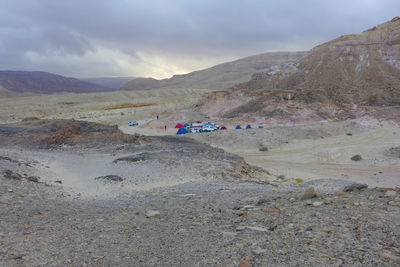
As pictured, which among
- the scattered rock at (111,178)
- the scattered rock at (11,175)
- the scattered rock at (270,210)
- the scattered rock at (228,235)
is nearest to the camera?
the scattered rock at (228,235)

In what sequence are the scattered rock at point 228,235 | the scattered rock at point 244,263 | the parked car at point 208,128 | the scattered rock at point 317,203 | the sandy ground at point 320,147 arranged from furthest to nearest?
1. the parked car at point 208,128
2. the sandy ground at point 320,147
3. the scattered rock at point 317,203
4. the scattered rock at point 228,235
5. the scattered rock at point 244,263

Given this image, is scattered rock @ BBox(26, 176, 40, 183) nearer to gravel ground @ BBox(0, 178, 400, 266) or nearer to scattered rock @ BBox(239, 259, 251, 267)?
gravel ground @ BBox(0, 178, 400, 266)

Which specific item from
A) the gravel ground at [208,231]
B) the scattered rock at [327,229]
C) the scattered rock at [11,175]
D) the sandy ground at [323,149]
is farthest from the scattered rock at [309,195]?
the sandy ground at [323,149]

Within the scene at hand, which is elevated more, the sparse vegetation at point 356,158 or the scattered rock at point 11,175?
the scattered rock at point 11,175

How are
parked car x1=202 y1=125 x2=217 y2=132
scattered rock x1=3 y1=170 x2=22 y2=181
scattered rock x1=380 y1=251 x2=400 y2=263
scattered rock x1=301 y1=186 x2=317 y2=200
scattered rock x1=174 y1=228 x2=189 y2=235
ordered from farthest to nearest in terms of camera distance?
parked car x1=202 y1=125 x2=217 y2=132 → scattered rock x1=3 y1=170 x2=22 y2=181 → scattered rock x1=301 y1=186 x2=317 y2=200 → scattered rock x1=174 y1=228 x2=189 y2=235 → scattered rock x1=380 y1=251 x2=400 y2=263

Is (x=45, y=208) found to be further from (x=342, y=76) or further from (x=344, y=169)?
(x=342, y=76)

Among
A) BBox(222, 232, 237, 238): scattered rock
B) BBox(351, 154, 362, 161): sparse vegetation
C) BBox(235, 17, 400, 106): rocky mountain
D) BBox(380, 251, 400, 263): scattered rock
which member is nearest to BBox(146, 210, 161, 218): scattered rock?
BBox(222, 232, 237, 238): scattered rock

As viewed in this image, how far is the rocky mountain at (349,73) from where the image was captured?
49.1m

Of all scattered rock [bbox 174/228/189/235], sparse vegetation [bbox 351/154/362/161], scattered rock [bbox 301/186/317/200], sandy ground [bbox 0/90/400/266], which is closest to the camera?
sandy ground [bbox 0/90/400/266]

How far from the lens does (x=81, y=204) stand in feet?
28.8

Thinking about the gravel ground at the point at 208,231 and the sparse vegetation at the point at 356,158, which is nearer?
the gravel ground at the point at 208,231

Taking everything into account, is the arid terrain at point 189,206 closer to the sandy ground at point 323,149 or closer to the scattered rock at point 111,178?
the scattered rock at point 111,178

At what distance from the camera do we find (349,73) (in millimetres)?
57125

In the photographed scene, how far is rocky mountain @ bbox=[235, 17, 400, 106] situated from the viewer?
1933 inches
